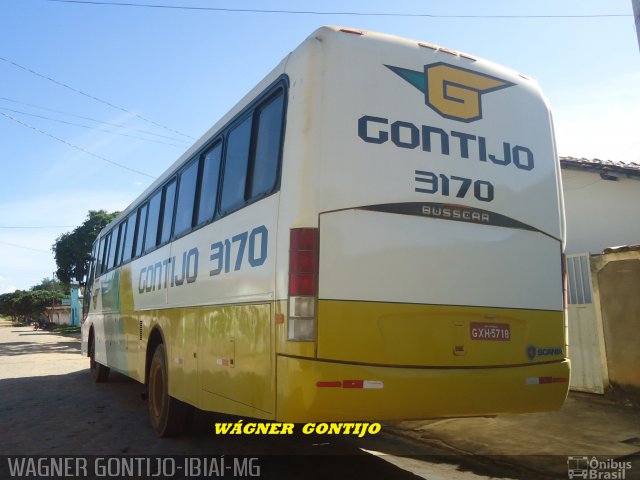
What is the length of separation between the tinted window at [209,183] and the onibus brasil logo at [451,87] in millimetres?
2164

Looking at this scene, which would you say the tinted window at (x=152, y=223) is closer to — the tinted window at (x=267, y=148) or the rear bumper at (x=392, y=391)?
the tinted window at (x=267, y=148)

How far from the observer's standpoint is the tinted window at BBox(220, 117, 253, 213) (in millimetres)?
4680

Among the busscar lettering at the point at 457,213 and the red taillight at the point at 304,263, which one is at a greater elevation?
the busscar lettering at the point at 457,213

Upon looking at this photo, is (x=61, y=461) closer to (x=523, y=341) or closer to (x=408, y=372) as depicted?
(x=408, y=372)

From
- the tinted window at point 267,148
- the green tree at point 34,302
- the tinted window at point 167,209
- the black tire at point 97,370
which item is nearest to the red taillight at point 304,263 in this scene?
the tinted window at point 267,148

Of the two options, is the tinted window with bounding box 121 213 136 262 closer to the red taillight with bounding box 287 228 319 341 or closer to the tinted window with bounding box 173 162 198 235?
the tinted window with bounding box 173 162 198 235

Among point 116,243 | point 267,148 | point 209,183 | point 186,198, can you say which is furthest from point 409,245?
point 116,243

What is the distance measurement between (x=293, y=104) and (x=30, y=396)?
873 centimetres

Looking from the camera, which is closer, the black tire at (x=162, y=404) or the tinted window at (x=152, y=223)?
the black tire at (x=162, y=404)

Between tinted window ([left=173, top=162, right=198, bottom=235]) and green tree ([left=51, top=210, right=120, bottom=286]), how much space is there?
1196 inches

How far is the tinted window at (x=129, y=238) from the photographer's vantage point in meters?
9.05

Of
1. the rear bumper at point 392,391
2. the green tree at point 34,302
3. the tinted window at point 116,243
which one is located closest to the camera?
the rear bumper at point 392,391

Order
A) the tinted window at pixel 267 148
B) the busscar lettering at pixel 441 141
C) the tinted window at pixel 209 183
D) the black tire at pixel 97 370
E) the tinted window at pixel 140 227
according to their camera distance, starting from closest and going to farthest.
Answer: the busscar lettering at pixel 441 141 < the tinted window at pixel 267 148 < the tinted window at pixel 209 183 < the tinted window at pixel 140 227 < the black tire at pixel 97 370

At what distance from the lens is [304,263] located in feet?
11.8
